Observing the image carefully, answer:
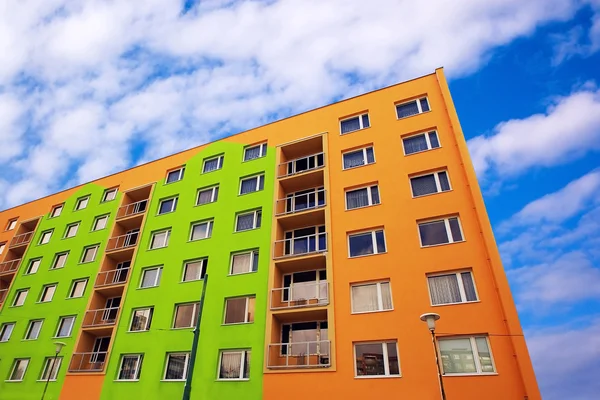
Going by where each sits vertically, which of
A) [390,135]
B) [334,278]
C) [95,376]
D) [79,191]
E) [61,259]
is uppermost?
[79,191]

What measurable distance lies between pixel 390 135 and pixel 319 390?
15.0m

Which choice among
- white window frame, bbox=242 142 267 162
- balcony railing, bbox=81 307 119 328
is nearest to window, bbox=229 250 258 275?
white window frame, bbox=242 142 267 162

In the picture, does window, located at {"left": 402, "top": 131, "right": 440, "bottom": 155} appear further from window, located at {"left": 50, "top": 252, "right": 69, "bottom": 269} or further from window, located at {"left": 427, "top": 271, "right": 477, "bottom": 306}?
window, located at {"left": 50, "top": 252, "right": 69, "bottom": 269}

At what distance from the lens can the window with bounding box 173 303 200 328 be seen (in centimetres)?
2162

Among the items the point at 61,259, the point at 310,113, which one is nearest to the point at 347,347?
the point at 310,113

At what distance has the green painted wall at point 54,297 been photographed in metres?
24.6

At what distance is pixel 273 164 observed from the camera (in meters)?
26.0

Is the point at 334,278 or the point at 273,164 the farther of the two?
the point at 273,164

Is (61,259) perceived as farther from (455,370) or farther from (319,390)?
(455,370)

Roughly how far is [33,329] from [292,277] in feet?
68.0

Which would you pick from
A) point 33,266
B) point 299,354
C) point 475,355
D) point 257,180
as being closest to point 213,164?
point 257,180

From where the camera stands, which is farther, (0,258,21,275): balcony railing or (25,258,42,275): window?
(0,258,21,275): balcony railing

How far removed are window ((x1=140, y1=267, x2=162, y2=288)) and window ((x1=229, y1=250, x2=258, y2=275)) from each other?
18.5 feet

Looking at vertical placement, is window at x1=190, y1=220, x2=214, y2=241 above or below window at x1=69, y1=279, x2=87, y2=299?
above
